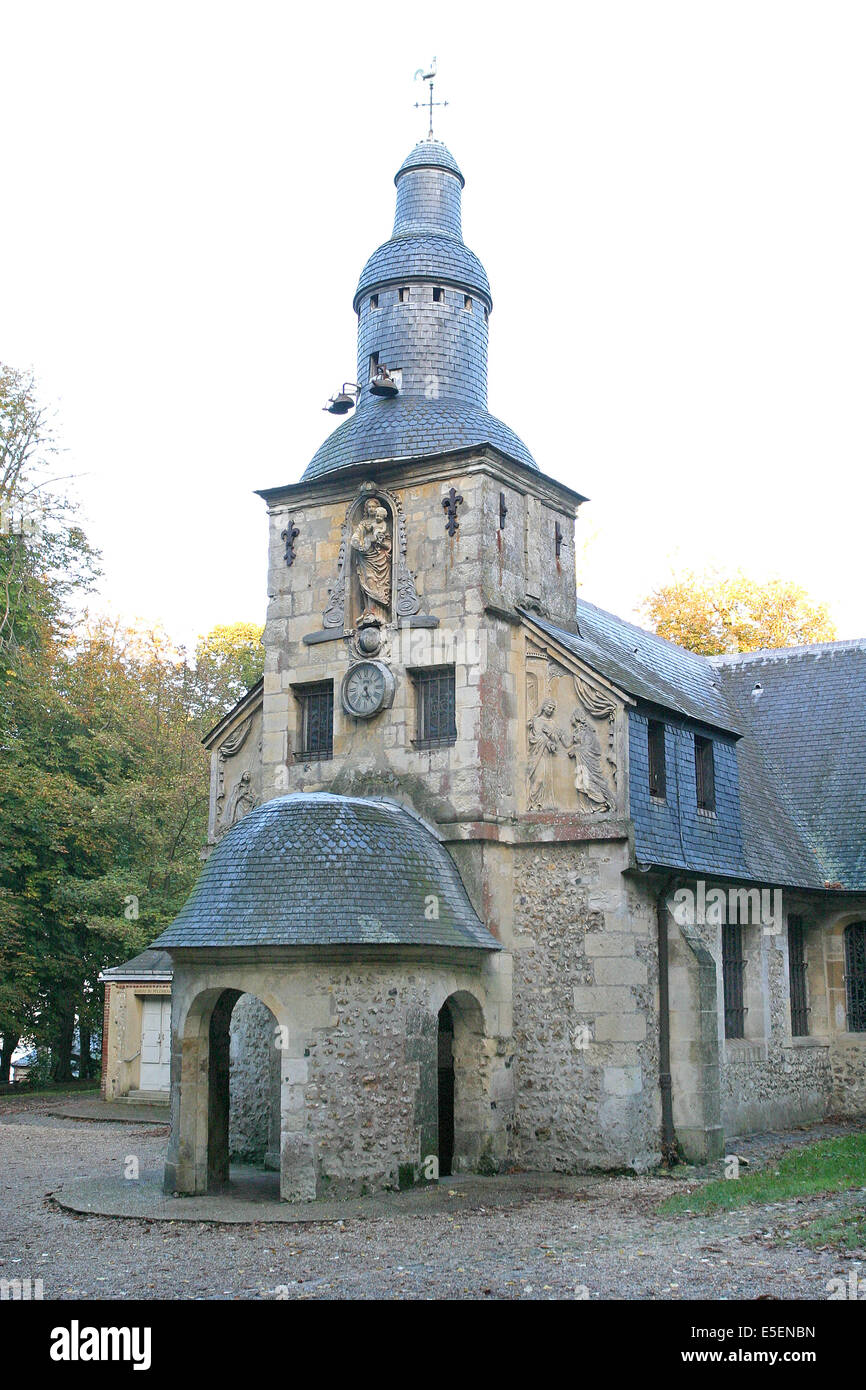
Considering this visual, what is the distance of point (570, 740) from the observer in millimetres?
19141

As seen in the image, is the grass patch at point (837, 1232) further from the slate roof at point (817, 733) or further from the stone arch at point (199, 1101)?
the slate roof at point (817, 733)

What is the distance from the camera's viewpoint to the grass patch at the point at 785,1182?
589 inches

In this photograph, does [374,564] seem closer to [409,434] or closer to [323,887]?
[409,434]

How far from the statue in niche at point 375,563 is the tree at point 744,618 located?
19707 mm

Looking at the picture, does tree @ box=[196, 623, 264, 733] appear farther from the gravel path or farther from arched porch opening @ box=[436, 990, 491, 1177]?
the gravel path

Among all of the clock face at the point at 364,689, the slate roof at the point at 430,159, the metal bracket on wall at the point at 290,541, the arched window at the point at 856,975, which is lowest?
the arched window at the point at 856,975

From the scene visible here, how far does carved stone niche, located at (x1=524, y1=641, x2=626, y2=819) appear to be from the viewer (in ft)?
61.4

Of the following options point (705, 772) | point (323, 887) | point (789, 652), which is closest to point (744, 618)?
point (789, 652)

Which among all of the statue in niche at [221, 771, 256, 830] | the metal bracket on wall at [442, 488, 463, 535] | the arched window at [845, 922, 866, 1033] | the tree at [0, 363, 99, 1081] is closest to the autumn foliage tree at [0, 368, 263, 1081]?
the tree at [0, 363, 99, 1081]

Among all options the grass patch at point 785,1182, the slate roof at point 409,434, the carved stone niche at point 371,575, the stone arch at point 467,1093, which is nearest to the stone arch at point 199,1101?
the stone arch at point 467,1093

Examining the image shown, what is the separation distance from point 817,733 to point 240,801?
38.8 ft
